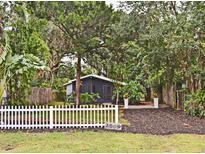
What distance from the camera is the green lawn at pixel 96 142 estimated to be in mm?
7422

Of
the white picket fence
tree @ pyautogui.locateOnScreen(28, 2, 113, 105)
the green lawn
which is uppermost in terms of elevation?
tree @ pyautogui.locateOnScreen(28, 2, 113, 105)

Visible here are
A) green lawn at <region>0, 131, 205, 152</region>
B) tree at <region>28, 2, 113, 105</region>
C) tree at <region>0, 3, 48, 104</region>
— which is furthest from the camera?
tree at <region>28, 2, 113, 105</region>

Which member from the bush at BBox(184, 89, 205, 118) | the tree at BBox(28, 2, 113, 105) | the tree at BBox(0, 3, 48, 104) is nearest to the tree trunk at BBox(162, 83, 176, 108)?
the bush at BBox(184, 89, 205, 118)

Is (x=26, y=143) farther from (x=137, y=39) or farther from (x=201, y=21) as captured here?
(x=137, y=39)

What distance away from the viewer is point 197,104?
15.7 m

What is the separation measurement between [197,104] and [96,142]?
891 centimetres

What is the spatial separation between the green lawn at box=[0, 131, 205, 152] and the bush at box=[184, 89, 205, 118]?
616cm

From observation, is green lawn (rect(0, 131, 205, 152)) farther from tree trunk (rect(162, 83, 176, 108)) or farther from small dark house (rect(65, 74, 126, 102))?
small dark house (rect(65, 74, 126, 102))

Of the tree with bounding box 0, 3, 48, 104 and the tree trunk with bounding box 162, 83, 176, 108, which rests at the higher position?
the tree with bounding box 0, 3, 48, 104

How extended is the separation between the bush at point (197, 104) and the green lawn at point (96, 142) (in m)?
6.16

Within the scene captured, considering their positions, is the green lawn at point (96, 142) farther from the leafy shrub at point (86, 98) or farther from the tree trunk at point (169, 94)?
the leafy shrub at point (86, 98)

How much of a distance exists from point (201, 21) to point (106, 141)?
7.30m

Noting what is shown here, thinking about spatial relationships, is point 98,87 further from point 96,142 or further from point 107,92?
point 96,142

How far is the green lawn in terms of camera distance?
7.42m
